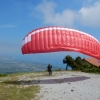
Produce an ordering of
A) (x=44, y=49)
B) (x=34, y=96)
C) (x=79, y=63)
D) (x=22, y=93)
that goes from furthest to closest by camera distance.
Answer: (x=79, y=63)
(x=44, y=49)
(x=22, y=93)
(x=34, y=96)

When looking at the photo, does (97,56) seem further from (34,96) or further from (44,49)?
(34,96)

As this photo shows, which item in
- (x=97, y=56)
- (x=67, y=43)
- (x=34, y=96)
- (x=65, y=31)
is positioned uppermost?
(x=65, y=31)

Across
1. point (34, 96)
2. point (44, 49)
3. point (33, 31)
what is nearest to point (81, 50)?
point (44, 49)

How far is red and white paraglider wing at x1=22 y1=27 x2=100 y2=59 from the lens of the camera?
18.4 m

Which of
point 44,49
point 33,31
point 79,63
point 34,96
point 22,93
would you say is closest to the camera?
point 34,96

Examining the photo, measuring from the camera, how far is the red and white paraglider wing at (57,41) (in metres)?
18.4

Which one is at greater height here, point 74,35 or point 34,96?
point 74,35

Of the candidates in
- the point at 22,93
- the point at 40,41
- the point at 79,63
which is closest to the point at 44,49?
the point at 40,41

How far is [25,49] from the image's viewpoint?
→ 62.1 ft

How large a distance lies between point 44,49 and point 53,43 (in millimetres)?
1034

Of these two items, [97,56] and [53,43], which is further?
[97,56]

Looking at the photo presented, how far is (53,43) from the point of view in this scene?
18.5 m

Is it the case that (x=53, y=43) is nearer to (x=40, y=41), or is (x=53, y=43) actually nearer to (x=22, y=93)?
(x=40, y=41)

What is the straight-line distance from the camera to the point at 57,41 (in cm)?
1852
